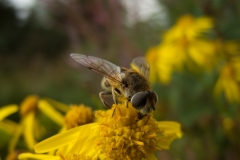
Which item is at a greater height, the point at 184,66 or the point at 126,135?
the point at 184,66

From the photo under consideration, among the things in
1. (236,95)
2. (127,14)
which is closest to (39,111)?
(236,95)

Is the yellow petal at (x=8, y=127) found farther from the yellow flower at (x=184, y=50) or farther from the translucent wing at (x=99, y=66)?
the yellow flower at (x=184, y=50)

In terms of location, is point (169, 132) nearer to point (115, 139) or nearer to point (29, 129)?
point (115, 139)

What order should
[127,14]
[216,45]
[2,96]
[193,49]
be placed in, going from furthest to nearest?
[2,96]
[127,14]
[193,49]
[216,45]

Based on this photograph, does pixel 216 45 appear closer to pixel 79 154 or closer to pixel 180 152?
pixel 180 152

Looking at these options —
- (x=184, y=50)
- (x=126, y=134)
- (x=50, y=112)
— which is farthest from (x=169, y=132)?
(x=184, y=50)

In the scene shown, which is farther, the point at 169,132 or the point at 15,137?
the point at 15,137
